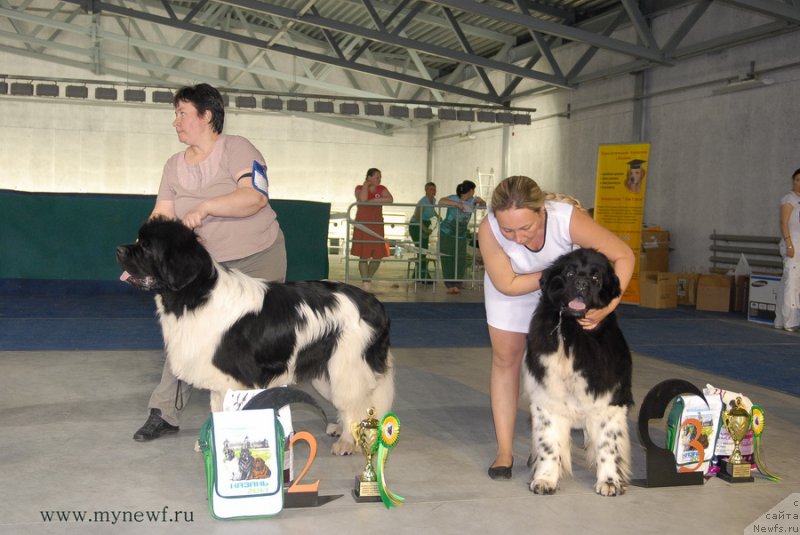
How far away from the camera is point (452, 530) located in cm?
288

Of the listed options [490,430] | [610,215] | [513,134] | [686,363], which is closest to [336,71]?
[513,134]

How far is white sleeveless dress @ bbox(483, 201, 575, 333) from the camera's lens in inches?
131

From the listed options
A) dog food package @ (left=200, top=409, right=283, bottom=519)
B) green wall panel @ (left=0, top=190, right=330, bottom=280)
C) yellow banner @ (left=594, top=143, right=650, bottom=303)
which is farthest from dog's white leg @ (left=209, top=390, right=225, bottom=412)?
yellow banner @ (left=594, top=143, right=650, bottom=303)

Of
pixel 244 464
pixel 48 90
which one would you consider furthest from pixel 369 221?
pixel 48 90

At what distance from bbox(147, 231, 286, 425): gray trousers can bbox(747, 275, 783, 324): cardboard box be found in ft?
25.2

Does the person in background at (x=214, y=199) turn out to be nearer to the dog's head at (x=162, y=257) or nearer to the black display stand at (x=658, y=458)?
the dog's head at (x=162, y=257)

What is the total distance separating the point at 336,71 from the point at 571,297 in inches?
853

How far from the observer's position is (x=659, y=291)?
11.1m

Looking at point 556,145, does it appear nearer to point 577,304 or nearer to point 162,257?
point 577,304

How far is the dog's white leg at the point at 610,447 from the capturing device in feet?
10.7

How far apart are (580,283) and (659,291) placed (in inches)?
340

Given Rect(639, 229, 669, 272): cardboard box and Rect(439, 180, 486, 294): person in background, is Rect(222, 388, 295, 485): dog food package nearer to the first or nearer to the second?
Rect(439, 180, 486, 294): person in background

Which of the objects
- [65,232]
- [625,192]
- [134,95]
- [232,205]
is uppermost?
[134,95]

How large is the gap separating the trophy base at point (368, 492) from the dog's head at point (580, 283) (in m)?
1.01
